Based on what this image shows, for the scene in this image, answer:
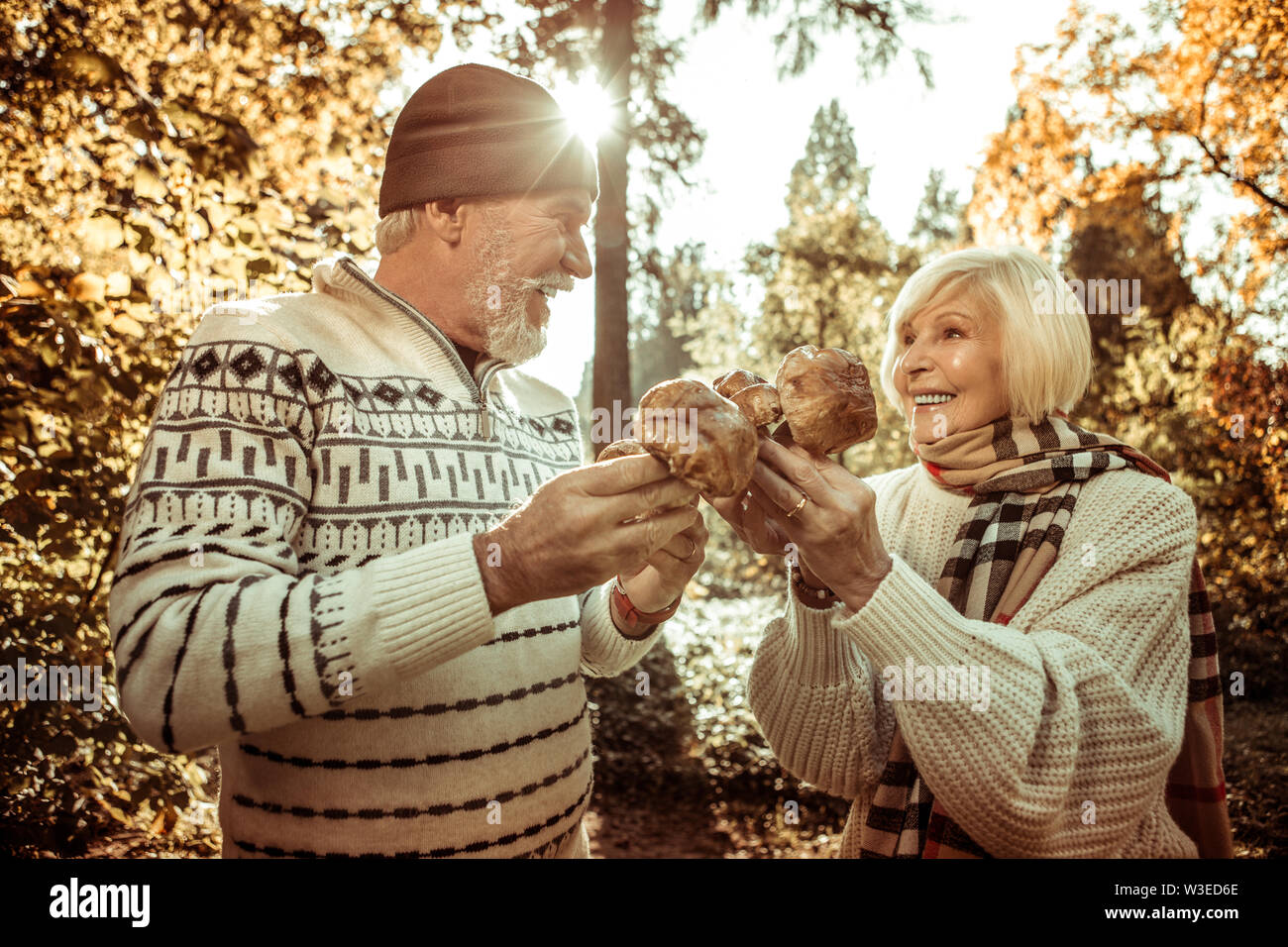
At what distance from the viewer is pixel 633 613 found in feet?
7.41

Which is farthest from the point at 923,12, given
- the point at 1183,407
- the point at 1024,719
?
the point at 1024,719

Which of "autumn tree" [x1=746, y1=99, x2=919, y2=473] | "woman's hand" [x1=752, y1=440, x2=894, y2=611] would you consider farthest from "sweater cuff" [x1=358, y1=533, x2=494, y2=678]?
"autumn tree" [x1=746, y1=99, x2=919, y2=473]

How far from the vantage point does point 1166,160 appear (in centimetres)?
796

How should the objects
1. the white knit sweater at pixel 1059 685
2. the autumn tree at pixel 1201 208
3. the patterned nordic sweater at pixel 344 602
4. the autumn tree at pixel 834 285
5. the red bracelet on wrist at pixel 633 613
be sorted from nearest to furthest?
the patterned nordic sweater at pixel 344 602 → the white knit sweater at pixel 1059 685 → the red bracelet on wrist at pixel 633 613 → the autumn tree at pixel 1201 208 → the autumn tree at pixel 834 285

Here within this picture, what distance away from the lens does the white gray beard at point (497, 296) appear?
2.21 m

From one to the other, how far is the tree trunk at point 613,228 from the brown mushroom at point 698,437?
6.27m

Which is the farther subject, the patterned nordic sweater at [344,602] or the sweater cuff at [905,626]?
the sweater cuff at [905,626]

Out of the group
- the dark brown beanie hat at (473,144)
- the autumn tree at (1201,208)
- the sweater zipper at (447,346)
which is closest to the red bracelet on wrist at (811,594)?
the sweater zipper at (447,346)

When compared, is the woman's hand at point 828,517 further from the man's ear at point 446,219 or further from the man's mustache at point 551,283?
the man's ear at point 446,219

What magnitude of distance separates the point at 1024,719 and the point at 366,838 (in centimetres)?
151

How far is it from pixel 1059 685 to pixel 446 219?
2.08m

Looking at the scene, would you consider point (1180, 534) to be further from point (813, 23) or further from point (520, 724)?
point (813, 23)

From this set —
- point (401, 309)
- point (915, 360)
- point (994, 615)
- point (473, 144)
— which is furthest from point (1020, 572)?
point (473, 144)
